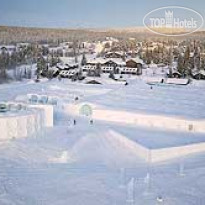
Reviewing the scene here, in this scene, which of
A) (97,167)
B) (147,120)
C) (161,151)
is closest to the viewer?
(97,167)

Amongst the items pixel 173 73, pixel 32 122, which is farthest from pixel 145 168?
pixel 173 73

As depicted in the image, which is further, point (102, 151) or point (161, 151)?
point (102, 151)

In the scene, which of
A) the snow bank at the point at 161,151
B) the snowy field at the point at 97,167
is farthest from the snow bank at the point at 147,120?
the snow bank at the point at 161,151

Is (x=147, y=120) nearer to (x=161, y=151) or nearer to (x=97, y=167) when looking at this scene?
(x=161, y=151)

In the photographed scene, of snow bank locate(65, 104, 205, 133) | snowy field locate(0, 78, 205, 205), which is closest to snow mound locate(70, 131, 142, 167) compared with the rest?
snowy field locate(0, 78, 205, 205)

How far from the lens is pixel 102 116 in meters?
6.11

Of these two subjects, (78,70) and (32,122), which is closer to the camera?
(32,122)

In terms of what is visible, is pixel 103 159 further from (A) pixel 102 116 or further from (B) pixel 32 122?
(A) pixel 102 116

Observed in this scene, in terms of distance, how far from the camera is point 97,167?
3865 mm

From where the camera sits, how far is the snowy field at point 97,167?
119 inches

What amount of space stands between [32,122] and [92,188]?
1.93 meters

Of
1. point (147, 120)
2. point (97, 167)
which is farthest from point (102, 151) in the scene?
point (147, 120)

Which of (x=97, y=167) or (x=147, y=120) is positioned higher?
(x=147, y=120)

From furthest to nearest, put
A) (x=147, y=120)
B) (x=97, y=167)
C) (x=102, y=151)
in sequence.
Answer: (x=147, y=120), (x=102, y=151), (x=97, y=167)
